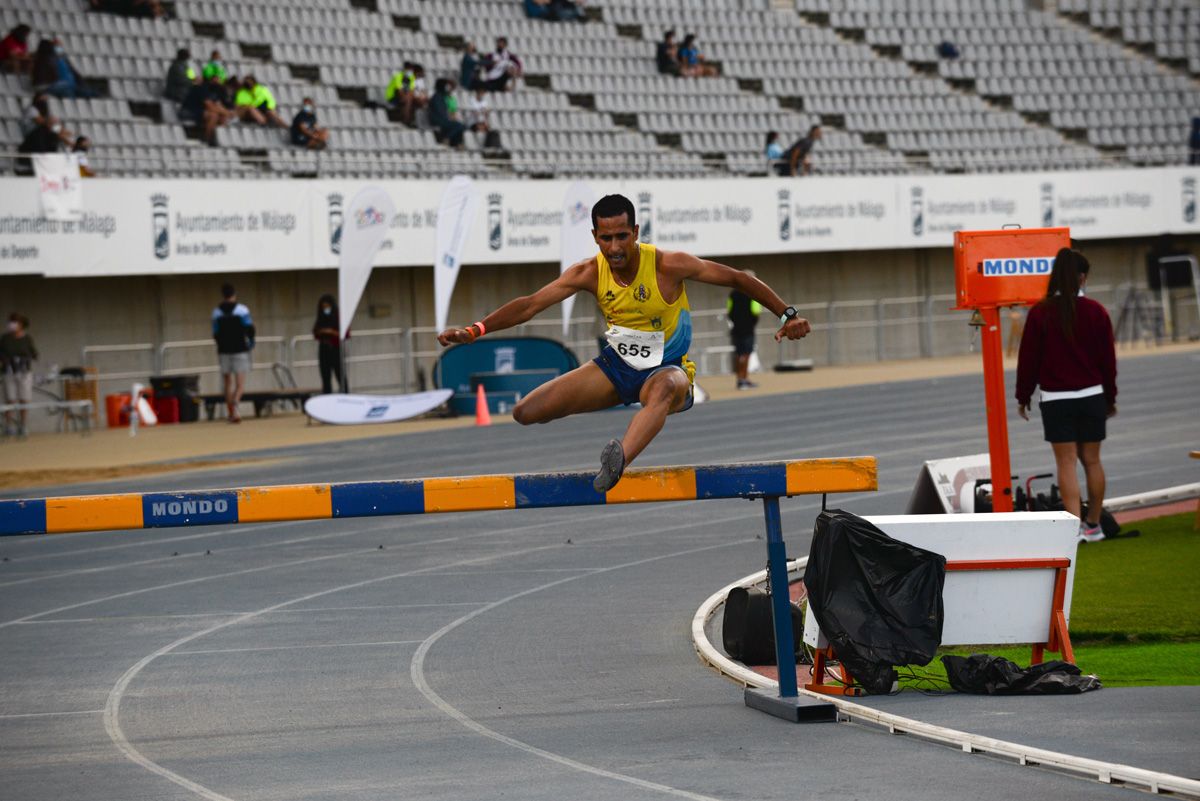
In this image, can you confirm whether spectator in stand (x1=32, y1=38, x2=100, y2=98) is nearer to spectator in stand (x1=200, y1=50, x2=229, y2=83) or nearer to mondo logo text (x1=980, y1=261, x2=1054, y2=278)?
spectator in stand (x1=200, y1=50, x2=229, y2=83)

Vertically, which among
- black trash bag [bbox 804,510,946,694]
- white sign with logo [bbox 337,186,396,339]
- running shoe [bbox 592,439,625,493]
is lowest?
black trash bag [bbox 804,510,946,694]

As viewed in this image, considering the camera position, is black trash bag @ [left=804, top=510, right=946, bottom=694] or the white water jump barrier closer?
black trash bag @ [left=804, top=510, right=946, bottom=694]

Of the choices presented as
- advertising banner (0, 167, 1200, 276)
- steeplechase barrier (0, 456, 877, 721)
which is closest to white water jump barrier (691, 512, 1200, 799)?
steeplechase barrier (0, 456, 877, 721)

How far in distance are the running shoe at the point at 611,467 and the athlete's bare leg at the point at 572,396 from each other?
76cm

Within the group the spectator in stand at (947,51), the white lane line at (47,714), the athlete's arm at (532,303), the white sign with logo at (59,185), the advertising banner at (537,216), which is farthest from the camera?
the spectator in stand at (947,51)

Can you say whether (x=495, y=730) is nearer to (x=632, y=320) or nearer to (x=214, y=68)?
(x=632, y=320)

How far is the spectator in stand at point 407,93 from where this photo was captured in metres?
31.3

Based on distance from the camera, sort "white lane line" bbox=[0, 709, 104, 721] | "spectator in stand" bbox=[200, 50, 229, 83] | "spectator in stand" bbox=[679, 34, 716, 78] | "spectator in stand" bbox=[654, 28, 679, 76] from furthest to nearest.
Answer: "spectator in stand" bbox=[679, 34, 716, 78]
"spectator in stand" bbox=[654, 28, 679, 76]
"spectator in stand" bbox=[200, 50, 229, 83]
"white lane line" bbox=[0, 709, 104, 721]

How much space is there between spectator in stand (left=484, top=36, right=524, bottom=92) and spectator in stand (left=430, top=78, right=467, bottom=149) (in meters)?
1.79

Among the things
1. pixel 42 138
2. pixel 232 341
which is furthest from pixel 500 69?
pixel 42 138

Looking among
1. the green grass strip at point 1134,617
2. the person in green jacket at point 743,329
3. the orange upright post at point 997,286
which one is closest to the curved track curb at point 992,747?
the green grass strip at point 1134,617

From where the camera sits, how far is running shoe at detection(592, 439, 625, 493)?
24.5ft

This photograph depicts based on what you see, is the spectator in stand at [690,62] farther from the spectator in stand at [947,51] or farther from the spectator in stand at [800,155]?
the spectator in stand at [947,51]

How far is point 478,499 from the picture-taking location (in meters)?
7.62
